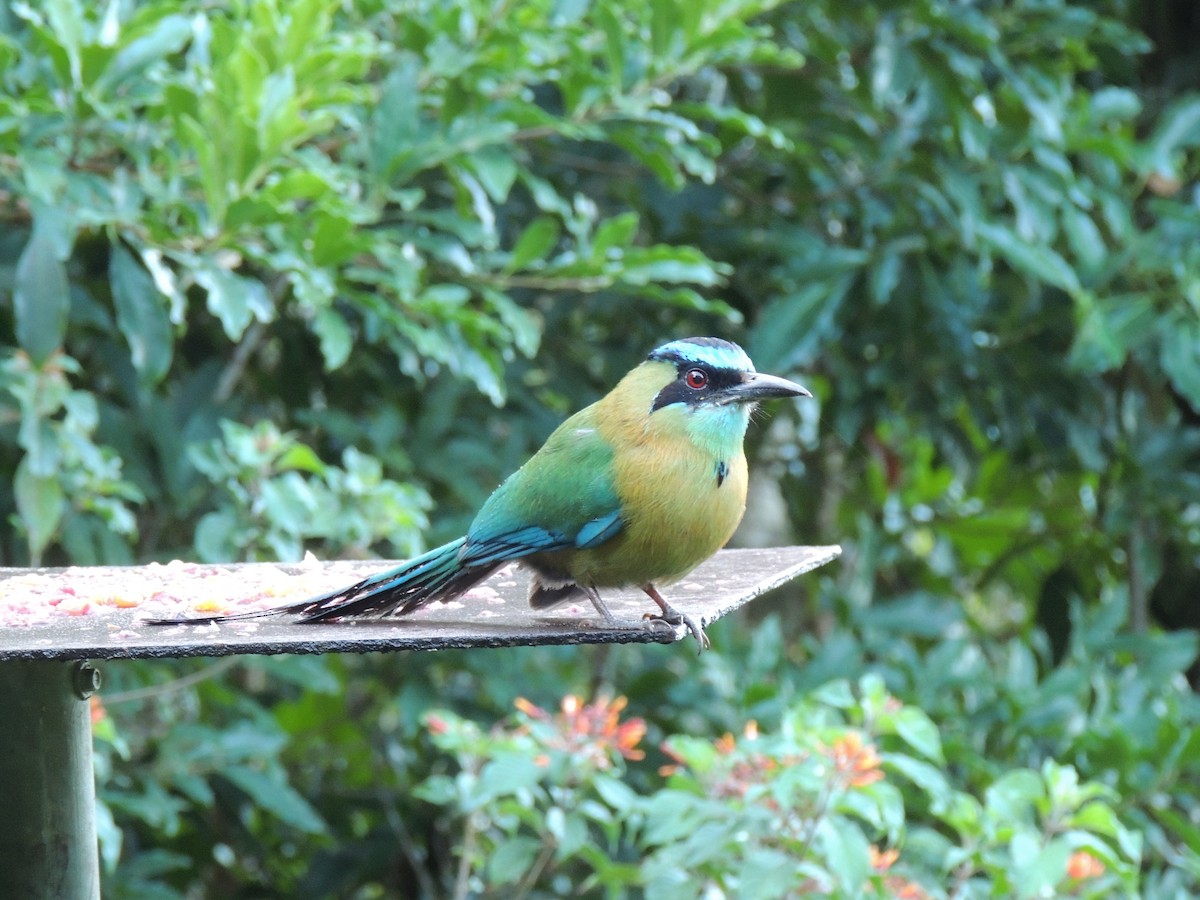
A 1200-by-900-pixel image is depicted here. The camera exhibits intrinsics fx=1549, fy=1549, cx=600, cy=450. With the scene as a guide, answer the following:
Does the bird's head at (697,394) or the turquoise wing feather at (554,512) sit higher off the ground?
the bird's head at (697,394)

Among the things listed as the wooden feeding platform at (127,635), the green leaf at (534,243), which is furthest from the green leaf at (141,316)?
the green leaf at (534,243)

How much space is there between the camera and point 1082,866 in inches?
140

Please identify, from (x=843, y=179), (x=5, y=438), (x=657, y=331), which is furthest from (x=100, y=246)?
(x=843, y=179)

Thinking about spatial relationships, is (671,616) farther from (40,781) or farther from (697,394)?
(40,781)

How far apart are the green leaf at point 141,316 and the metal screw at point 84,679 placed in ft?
3.71

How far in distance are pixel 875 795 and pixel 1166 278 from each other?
8.10ft

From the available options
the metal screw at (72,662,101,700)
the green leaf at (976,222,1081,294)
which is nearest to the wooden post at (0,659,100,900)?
the metal screw at (72,662,101,700)

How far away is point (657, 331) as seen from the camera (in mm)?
5043

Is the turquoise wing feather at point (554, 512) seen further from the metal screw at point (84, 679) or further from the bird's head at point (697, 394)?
the metal screw at point (84, 679)

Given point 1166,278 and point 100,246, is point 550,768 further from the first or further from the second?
point 1166,278

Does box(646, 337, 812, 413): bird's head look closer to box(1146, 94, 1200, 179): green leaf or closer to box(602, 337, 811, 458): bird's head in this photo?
box(602, 337, 811, 458): bird's head

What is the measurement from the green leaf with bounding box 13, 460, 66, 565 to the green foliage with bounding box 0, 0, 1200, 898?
0.01 m

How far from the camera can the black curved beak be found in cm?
263

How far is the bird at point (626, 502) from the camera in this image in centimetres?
251
